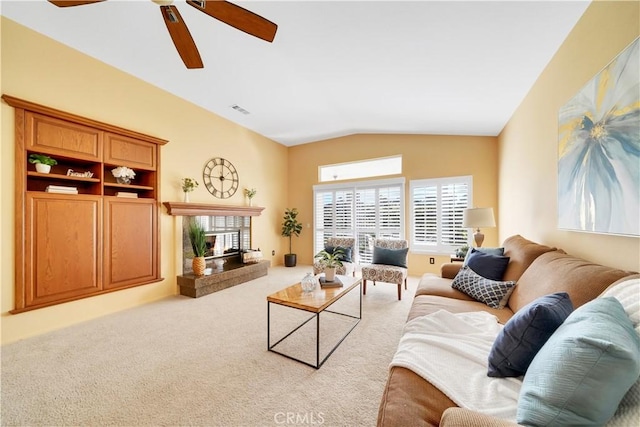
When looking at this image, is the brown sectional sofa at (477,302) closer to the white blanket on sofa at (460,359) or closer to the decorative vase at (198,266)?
the white blanket on sofa at (460,359)

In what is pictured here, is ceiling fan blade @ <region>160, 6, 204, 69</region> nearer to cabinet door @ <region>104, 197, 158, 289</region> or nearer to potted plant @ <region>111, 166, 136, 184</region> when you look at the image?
potted plant @ <region>111, 166, 136, 184</region>

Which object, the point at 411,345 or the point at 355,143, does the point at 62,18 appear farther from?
the point at 355,143

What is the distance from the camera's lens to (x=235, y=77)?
10.4 ft

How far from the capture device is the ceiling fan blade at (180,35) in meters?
1.60

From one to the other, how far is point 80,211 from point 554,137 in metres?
4.99

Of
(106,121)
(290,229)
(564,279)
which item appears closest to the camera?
(564,279)

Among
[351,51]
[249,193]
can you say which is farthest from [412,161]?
[249,193]

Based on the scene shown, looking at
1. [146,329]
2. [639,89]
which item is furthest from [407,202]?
[146,329]

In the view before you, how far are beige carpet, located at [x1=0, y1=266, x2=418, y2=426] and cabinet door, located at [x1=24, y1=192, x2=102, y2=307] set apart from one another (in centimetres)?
44

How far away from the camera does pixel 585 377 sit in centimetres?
69

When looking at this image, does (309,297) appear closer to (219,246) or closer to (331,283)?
(331,283)

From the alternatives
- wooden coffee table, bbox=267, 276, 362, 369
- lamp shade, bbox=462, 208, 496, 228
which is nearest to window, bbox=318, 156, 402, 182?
lamp shade, bbox=462, 208, 496, 228

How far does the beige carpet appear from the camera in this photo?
1.45m

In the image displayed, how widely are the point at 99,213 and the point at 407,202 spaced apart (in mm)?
4890
